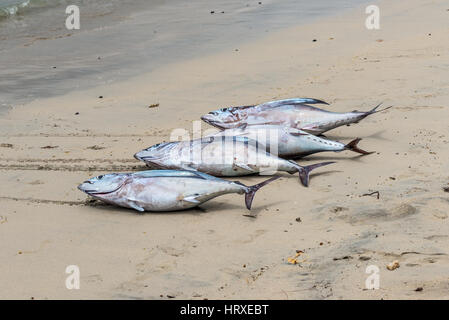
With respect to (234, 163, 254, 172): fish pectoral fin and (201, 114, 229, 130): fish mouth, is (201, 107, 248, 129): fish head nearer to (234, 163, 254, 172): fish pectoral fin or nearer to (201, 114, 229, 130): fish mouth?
(201, 114, 229, 130): fish mouth

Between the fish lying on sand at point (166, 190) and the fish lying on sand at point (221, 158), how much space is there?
2.12 feet

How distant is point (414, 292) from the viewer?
4.36 metres

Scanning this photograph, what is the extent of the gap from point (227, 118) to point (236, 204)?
1.78 metres

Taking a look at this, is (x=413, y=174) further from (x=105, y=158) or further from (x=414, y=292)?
(x=105, y=158)

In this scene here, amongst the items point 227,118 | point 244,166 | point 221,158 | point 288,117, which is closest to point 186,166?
point 221,158

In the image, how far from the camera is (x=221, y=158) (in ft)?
22.1

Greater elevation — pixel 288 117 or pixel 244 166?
pixel 288 117

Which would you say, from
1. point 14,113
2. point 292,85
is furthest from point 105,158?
point 292,85

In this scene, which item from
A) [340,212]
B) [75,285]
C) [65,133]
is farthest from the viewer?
[65,133]

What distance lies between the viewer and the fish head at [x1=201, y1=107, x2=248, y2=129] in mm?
7746

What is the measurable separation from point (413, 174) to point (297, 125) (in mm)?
1450

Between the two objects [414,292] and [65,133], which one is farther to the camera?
[65,133]

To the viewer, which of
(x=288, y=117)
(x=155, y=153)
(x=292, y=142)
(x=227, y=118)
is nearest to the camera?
(x=155, y=153)

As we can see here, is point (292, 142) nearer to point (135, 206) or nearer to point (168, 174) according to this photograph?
point (168, 174)
